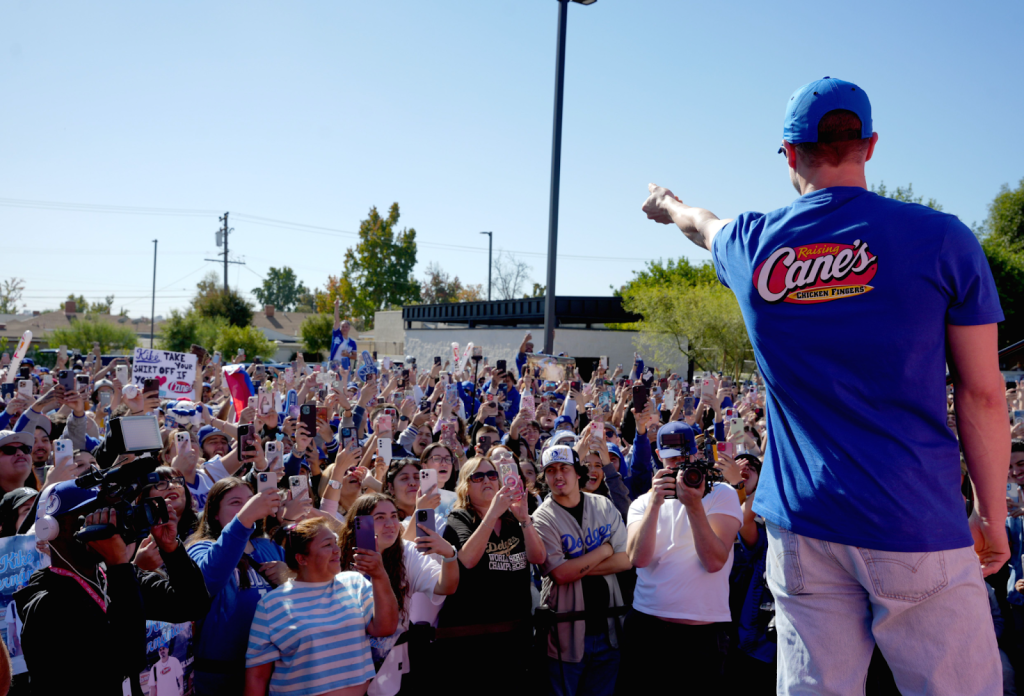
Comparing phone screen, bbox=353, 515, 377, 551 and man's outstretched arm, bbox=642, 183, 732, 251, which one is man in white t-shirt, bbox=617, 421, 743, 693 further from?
man's outstretched arm, bbox=642, 183, 732, 251

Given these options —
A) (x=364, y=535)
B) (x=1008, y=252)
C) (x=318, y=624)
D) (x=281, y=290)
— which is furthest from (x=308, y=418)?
(x=281, y=290)

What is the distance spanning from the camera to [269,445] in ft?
17.8

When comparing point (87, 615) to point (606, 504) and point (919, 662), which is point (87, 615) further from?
point (606, 504)

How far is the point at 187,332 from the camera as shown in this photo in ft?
162

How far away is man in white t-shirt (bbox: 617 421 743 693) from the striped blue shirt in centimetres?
156

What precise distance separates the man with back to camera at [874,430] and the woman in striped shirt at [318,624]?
2213 millimetres

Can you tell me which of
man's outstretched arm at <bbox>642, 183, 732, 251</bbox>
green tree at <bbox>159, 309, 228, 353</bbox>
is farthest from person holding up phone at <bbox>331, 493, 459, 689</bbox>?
green tree at <bbox>159, 309, 228, 353</bbox>

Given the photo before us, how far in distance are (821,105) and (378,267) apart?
5729 centimetres

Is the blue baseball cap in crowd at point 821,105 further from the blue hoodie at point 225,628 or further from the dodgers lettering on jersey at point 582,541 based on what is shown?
the dodgers lettering on jersey at point 582,541

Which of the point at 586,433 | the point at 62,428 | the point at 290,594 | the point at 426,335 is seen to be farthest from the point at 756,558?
the point at 426,335

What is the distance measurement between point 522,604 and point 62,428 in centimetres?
521

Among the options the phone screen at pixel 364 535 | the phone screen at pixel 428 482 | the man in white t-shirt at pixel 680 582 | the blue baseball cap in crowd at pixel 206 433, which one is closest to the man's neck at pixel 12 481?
the blue baseball cap in crowd at pixel 206 433

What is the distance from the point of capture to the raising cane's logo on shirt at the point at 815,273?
67.7 inches

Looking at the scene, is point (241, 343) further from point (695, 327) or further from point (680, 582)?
point (680, 582)
